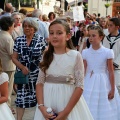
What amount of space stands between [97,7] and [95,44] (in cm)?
5514

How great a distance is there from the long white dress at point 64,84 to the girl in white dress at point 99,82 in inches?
64.8

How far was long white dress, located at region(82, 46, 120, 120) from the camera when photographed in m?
5.03

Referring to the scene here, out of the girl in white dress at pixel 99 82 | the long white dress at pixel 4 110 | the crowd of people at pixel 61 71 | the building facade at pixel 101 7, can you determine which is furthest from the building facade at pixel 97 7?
A: the long white dress at pixel 4 110

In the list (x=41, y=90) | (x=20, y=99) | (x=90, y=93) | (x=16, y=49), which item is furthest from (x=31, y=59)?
(x=41, y=90)

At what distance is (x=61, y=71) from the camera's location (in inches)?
132

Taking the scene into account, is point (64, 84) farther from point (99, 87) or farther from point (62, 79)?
point (99, 87)

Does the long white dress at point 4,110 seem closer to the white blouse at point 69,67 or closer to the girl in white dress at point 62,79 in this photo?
the girl in white dress at point 62,79

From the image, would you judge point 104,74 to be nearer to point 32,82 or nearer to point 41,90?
point 32,82

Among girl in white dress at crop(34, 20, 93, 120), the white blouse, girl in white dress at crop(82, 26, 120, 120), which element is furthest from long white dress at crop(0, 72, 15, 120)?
girl in white dress at crop(82, 26, 120, 120)

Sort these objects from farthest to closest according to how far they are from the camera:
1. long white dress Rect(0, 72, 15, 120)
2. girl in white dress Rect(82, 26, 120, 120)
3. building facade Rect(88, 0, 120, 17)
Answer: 1. building facade Rect(88, 0, 120, 17)
2. girl in white dress Rect(82, 26, 120, 120)
3. long white dress Rect(0, 72, 15, 120)

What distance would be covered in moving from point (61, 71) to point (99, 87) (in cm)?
189

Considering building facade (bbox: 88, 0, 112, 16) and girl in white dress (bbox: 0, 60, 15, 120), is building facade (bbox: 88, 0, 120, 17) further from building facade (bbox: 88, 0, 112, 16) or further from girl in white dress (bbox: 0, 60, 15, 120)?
girl in white dress (bbox: 0, 60, 15, 120)

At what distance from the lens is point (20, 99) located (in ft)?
17.5

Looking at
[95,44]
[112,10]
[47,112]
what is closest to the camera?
[47,112]
